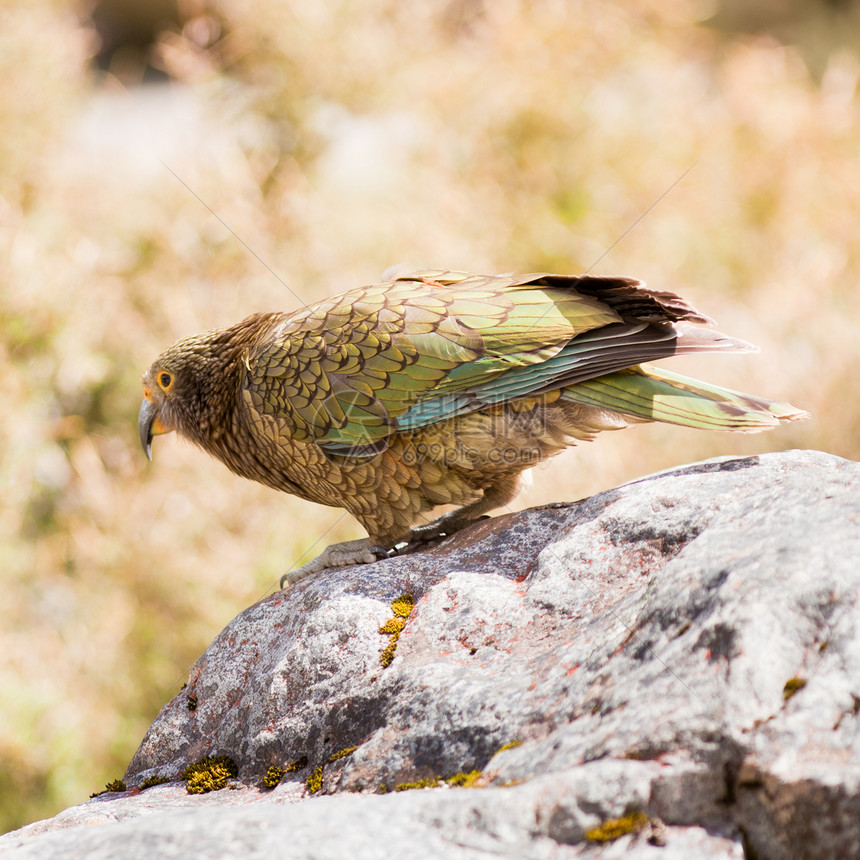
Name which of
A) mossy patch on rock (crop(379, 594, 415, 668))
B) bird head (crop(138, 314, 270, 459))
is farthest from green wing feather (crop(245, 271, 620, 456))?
mossy patch on rock (crop(379, 594, 415, 668))

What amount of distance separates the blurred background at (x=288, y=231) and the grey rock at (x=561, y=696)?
386 centimetres

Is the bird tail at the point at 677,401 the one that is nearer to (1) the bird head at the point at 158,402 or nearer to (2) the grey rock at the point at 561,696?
(2) the grey rock at the point at 561,696

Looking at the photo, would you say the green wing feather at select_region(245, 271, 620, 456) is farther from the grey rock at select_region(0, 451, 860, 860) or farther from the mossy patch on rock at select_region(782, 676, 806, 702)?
the mossy patch on rock at select_region(782, 676, 806, 702)

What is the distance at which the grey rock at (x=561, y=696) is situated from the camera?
1.80 metres

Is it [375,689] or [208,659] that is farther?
[208,659]

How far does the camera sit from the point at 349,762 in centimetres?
268

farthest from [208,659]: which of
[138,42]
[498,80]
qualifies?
[138,42]

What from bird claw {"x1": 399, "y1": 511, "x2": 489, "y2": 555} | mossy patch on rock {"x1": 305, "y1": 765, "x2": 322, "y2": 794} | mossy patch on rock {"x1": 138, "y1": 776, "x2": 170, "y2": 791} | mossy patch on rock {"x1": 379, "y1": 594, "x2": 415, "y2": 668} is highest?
mossy patch on rock {"x1": 379, "y1": 594, "x2": 415, "y2": 668}

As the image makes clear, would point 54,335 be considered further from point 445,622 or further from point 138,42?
point 138,42

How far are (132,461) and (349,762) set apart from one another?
751cm

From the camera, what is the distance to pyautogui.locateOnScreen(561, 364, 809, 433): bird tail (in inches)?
134

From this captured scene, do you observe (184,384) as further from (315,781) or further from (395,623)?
(315,781)

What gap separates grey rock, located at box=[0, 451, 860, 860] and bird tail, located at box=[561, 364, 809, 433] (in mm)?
228

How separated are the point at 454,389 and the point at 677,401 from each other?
3.29ft
